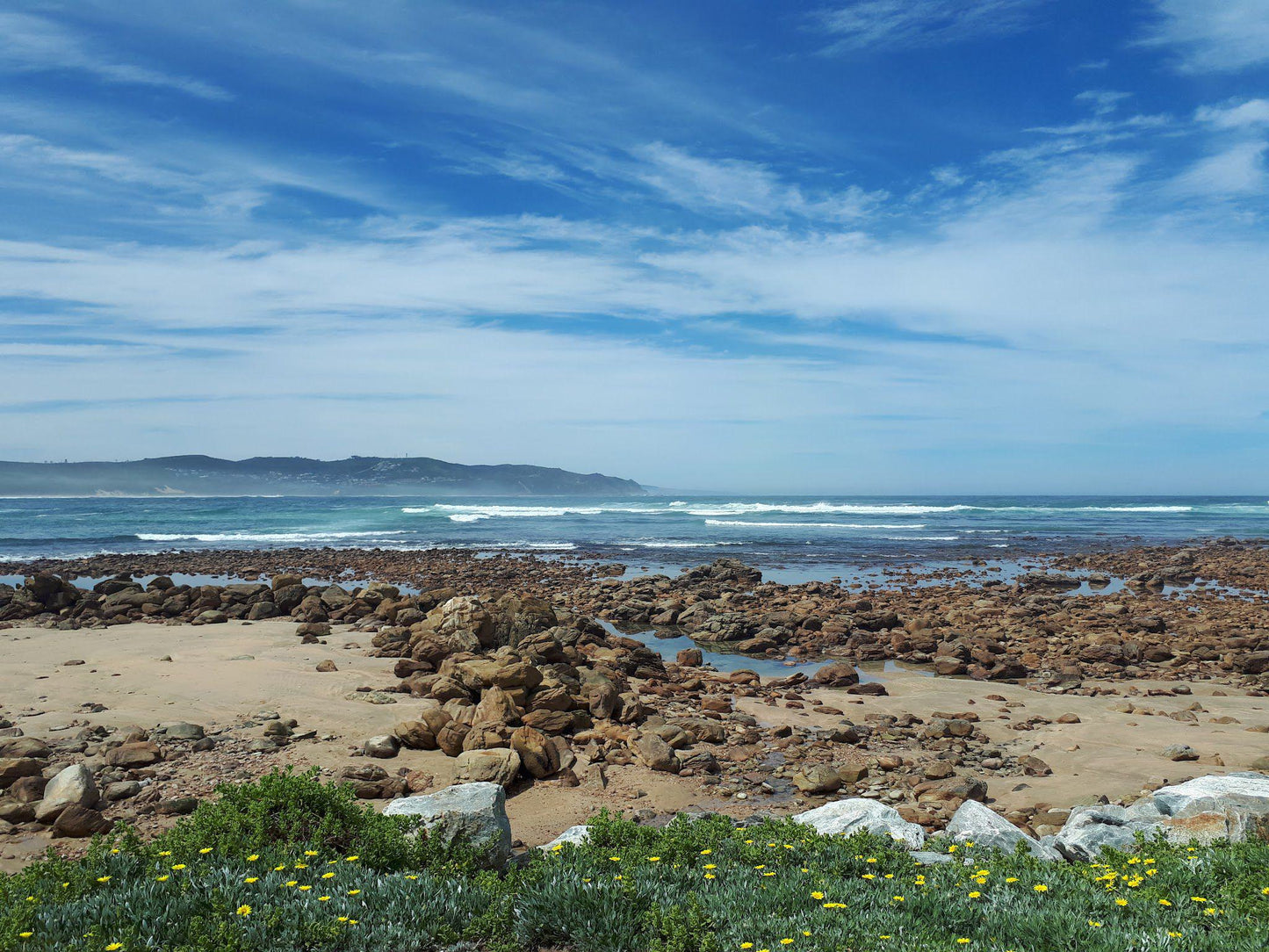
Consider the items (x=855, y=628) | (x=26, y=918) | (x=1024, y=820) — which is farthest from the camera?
(x=855, y=628)

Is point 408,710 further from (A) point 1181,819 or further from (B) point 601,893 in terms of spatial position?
(A) point 1181,819

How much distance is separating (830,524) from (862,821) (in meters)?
51.8

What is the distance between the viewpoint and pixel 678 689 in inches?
443

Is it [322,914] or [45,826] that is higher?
[322,914]

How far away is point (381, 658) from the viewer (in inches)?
496

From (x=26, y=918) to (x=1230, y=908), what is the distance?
6646 millimetres

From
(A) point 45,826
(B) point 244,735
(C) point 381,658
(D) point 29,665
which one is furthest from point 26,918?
(D) point 29,665

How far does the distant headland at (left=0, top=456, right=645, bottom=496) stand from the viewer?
117500 millimetres

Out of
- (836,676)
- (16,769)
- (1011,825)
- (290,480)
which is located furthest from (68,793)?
(290,480)

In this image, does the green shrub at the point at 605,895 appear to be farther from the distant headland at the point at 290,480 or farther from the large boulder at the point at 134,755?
the distant headland at the point at 290,480

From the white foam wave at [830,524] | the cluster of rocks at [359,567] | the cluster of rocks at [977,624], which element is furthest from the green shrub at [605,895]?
the white foam wave at [830,524]

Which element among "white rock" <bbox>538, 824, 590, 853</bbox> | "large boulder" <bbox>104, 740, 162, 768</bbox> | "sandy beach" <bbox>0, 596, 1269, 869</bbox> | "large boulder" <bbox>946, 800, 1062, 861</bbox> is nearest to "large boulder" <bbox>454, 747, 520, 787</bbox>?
"sandy beach" <bbox>0, 596, 1269, 869</bbox>

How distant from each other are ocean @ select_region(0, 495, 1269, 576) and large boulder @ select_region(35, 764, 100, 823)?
23.4 metres

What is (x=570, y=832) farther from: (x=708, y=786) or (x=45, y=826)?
(x=45, y=826)
